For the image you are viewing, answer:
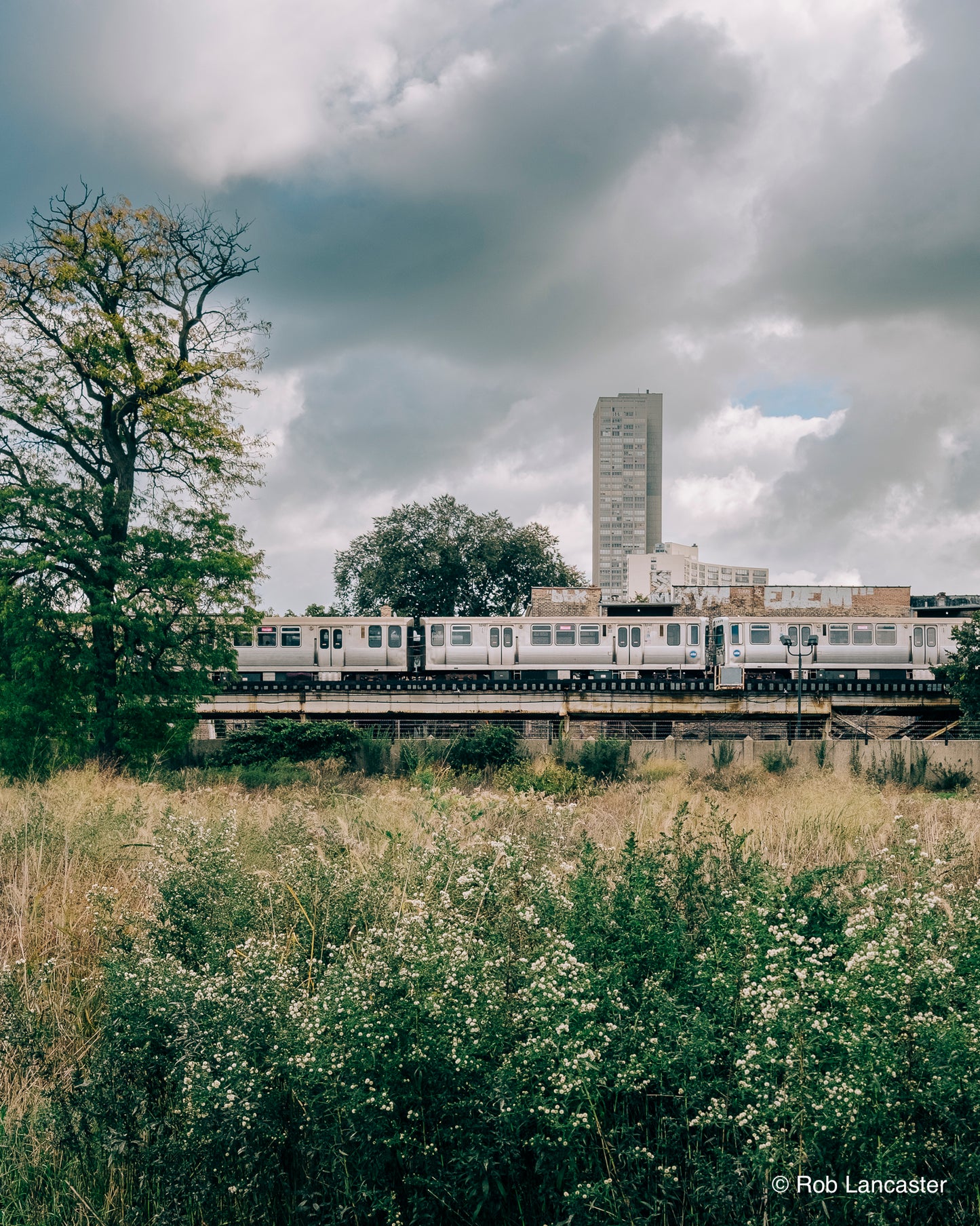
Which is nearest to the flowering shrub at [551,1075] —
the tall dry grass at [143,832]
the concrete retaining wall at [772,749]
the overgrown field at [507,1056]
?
the overgrown field at [507,1056]

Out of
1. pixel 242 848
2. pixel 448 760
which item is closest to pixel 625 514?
pixel 448 760

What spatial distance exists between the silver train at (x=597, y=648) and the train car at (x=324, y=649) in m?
0.03

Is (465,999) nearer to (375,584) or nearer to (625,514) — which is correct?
(375,584)

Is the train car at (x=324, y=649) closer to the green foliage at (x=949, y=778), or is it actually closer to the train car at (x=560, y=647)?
the train car at (x=560, y=647)

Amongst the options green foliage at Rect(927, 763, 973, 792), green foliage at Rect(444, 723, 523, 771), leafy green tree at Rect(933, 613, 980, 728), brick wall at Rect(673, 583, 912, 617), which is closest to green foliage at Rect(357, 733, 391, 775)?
green foliage at Rect(444, 723, 523, 771)

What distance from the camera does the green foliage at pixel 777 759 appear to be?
17.9 m

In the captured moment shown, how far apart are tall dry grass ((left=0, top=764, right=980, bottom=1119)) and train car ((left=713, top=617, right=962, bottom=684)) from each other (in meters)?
18.3

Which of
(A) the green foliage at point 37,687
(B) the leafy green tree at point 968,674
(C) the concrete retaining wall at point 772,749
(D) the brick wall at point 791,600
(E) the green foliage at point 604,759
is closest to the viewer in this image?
(A) the green foliage at point 37,687

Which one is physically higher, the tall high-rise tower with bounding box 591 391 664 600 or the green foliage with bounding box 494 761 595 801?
the tall high-rise tower with bounding box 591 391 664 600

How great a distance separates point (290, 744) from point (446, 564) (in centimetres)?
2489

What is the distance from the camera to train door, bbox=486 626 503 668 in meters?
29.0

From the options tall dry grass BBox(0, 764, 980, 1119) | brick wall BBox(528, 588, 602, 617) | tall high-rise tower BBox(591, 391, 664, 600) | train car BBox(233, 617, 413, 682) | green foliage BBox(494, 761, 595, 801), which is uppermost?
tall high-rise tower BBox(591, 391, 664, 600)

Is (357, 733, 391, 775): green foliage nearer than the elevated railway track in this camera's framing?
Yes

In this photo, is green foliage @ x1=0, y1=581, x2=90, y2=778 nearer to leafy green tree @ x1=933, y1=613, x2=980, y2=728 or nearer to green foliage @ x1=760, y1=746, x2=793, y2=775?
green foliage @ x1=760, y1=746, x2=793, y2=775
